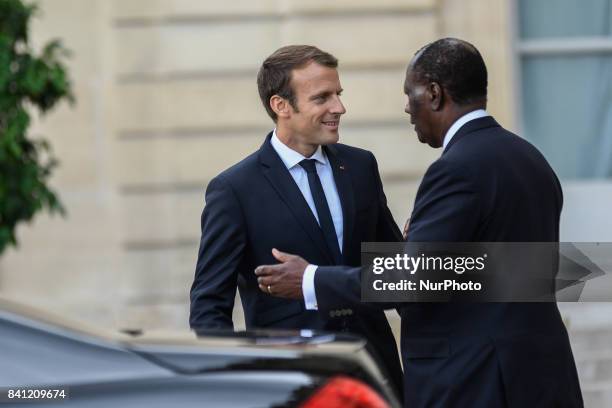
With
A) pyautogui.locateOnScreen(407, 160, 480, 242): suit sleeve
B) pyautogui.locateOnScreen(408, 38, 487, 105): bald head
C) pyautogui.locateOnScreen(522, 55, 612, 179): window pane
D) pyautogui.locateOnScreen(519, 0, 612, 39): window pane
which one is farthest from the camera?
pyautogui.locateOnScreen(522, 55, 612, 179): window pane

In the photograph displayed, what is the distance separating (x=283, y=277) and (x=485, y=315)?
26.2 inches

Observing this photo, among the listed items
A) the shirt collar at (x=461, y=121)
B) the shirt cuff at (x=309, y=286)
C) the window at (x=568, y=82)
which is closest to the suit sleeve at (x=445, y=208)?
the shirt collar at (x=461, y=121)

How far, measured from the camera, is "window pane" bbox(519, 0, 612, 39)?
10.4 m

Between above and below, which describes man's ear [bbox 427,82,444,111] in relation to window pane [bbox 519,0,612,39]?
below

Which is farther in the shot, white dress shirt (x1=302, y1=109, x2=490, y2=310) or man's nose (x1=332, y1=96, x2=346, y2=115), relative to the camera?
man's nose (x1=332, y1=96, x2=346, y2=115)

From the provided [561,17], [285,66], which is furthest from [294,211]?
[561,17]

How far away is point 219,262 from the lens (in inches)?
185

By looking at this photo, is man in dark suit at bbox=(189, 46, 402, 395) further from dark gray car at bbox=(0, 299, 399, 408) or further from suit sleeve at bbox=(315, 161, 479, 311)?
dark gray car at bbox=(0, 299, 399, 408)

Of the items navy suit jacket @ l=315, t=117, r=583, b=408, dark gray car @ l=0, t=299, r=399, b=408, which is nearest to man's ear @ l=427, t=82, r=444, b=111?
navy suit jacket @ l=315, t=117, r=583, b=408

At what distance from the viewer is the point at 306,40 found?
10.2 meters

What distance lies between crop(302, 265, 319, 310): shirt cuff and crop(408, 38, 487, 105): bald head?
0.70 meters

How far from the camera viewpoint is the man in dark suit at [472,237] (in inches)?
169

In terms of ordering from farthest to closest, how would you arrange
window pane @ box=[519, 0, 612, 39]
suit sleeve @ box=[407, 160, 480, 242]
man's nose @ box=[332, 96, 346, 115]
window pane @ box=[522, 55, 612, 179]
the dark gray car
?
window pane @ box=[522, 55, 612, 179], window pane @ box=[519, 0, 612, 39], man's nose @ box=[332, 96, 346, 115], suit sleeve @ box=[407, 160, 480, 242], the dark gray car

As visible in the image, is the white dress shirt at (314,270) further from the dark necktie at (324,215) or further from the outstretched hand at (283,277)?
the dark necktie at (324,215)
